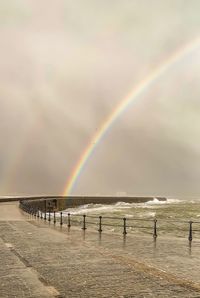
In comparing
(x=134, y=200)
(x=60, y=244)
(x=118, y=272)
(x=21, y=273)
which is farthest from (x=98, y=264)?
(x=134, y=200)

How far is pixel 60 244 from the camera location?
56.6 ft

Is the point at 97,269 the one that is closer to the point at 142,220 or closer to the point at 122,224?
the point at 142,220

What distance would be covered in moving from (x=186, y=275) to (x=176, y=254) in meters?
4.35

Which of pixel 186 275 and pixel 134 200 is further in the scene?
pixel 134 200

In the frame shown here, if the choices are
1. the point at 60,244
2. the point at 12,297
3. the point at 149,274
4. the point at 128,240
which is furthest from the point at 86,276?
the point at 128,240

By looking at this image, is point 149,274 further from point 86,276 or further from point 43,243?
point 43,243

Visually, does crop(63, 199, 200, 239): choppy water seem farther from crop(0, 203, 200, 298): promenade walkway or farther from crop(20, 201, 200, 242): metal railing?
crop(0, 203, 200, 298): promenade walkway

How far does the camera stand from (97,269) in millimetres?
11188

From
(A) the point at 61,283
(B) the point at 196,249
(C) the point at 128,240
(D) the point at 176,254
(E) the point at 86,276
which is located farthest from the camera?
(C) the point at 128,240

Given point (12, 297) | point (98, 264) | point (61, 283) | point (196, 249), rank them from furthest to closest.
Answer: point (196, 249), point (98, 264), point (61, 283), point (12, 297)

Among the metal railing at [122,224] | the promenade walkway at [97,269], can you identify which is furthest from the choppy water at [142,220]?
the promenade walkway at [97,269]

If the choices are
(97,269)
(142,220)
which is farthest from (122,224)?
(97,269)

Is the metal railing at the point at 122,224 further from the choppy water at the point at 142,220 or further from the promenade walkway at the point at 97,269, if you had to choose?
the promenade walkway at the point at 97,269

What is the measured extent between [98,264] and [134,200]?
163 meters
